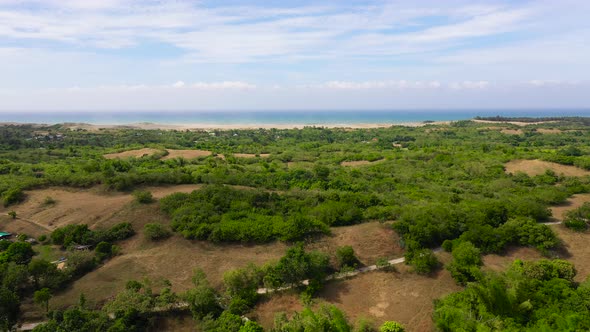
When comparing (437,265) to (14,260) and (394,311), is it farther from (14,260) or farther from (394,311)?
(14,260)

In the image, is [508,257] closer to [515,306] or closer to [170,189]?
[515,306]

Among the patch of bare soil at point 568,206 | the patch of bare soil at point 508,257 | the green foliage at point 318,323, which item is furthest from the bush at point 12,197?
the patch of bare soil at point 568,206

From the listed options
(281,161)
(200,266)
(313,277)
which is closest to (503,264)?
(313,277)

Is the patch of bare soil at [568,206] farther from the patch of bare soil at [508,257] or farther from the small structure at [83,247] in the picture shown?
the small structure at [83,247]

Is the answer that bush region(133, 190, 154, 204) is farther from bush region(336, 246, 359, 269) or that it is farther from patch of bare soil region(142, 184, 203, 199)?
bush region(336, 246, 359, 269)

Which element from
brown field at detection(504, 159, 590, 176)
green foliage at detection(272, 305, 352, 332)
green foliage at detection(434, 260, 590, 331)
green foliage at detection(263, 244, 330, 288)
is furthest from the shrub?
brown field at detection(504, 159, 590, 176)
